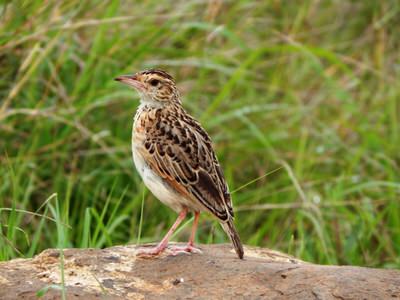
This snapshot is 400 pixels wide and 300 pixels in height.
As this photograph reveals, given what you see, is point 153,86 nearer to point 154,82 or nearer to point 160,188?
point 154,82

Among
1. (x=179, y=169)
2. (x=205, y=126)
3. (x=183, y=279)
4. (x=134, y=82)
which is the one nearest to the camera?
(x=183, y=279)

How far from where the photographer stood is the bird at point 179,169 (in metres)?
6.21

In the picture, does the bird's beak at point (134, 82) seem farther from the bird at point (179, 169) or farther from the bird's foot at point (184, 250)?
the bird's foot at point (184, 250)

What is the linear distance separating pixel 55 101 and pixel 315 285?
4.48m

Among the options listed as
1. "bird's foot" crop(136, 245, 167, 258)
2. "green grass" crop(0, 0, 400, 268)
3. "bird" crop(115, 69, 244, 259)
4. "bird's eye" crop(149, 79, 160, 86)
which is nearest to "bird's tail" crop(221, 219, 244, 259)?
"bird" crop(115, 69, 244, 259)

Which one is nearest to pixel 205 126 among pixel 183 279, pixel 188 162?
pixel 188 162

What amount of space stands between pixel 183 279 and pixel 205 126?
13.1 feet

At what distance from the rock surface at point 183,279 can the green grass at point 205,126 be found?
5.61ft

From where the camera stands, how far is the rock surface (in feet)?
17.4

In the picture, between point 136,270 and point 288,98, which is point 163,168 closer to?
point 136,270

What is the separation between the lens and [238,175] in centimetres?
984

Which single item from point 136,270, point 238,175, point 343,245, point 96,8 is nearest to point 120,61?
point 96,8

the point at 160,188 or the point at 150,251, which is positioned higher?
the point at 160,188

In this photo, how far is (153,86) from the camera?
7.11 m
